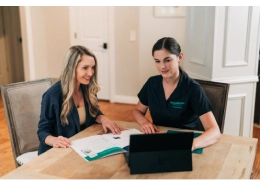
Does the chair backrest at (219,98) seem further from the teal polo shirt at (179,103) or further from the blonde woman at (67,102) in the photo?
the blonde woman at (67,102)

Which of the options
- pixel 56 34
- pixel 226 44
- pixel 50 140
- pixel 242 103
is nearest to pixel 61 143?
pixel 50 140

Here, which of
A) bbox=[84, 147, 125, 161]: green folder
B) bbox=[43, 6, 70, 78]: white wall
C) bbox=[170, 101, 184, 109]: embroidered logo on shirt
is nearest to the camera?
bbox=[84, 147, 125, 161]: green folder

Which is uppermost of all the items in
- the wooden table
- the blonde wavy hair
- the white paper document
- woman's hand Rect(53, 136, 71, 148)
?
the blonde wavy hair

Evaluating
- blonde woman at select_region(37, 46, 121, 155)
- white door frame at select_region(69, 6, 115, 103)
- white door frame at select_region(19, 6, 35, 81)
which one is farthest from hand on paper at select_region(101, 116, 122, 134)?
white door frame at select_region(19, 6, 35, 81)

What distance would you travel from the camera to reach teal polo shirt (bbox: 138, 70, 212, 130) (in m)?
1.77

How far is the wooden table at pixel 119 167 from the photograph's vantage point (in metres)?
1.21

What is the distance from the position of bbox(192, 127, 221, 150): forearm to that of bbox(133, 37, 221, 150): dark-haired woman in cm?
2

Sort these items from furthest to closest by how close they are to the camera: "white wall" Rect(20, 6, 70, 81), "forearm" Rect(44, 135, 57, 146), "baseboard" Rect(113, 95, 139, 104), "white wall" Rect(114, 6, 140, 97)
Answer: "baseboard" Rect(113, 95, 139, 104) → "white wall" Rect(20, 6, 70, 81) → "white wall" Rect(114, 6, 140, 97) → "forearm" Rect(44, 135, 57, 146)

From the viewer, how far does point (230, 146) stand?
152cm

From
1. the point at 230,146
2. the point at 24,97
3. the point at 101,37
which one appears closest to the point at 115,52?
the point at 101,37

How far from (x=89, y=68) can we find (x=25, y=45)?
3.24 m

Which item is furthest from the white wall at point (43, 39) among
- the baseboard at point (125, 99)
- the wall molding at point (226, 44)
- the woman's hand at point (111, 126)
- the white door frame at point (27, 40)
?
the woman's hand at point (111, 126)

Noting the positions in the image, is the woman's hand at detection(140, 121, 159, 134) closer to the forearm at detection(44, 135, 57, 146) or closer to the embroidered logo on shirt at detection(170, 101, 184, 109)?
the embroidered logo on shirt at detection(170, 101, 184, 109)

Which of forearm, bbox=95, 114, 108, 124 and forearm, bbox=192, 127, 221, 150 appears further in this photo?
forearm, bbox=95, 114, 108, 124
